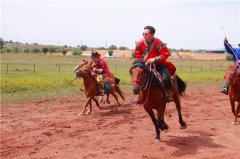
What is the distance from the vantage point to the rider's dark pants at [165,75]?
9.30 m

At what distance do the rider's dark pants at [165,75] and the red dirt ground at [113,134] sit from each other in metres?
1.49

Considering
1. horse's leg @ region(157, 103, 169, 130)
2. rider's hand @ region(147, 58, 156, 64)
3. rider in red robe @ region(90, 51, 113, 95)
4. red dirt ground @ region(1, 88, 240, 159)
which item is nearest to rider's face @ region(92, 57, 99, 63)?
rider in red robe @ region(90, 51, 113, 95)

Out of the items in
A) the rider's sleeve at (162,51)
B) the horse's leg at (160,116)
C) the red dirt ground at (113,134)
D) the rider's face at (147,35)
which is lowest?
the red dirt ground at (113,134)

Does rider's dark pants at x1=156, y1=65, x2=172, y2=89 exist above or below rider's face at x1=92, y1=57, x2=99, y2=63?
below

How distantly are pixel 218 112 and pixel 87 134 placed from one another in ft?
20.3

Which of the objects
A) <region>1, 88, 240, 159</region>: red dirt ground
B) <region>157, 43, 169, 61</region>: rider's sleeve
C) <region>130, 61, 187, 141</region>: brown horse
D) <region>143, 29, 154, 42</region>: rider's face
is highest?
<region>143, 29, 154, 42</region>: rider's face

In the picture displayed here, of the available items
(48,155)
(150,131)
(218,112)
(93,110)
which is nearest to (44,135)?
(48,155)

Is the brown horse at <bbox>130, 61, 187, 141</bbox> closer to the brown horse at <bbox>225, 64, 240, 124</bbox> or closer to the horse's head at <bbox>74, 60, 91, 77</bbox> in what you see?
the brown horse at <bbox>225, 64, 240, 124</bbox>

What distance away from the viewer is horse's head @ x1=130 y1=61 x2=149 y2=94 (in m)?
8.08

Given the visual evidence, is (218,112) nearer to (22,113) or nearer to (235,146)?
(235,146)

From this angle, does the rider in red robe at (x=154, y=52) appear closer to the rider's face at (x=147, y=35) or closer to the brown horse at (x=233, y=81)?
the rider's face at (x=147, y=35)

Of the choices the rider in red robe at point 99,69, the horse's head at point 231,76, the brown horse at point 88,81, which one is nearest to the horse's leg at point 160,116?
the horse's head at point 231,76

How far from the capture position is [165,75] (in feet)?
30.6

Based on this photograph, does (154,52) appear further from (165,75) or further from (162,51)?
(165,75)
